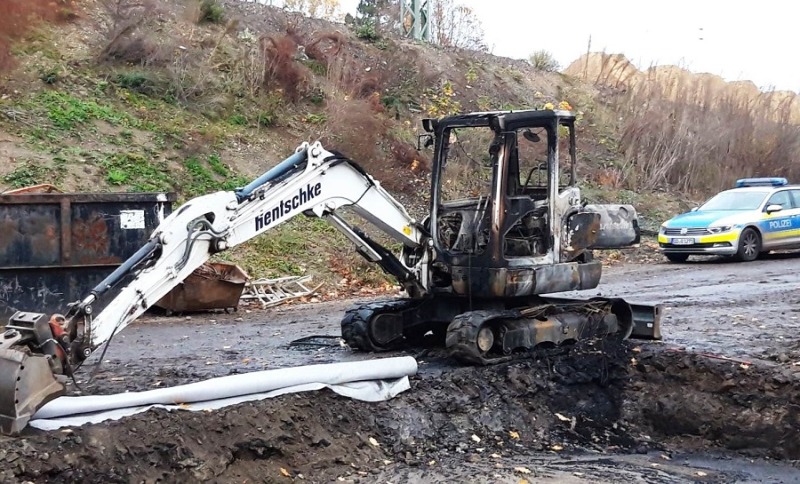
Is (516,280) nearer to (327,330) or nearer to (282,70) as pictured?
(327,330)

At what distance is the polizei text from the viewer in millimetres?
7129

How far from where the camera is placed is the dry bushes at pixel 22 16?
18.1 metres

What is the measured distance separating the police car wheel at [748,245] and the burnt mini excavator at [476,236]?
9362 mm

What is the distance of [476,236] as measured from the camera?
8.70m

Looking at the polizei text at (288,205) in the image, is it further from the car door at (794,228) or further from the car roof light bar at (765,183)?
the car roof light bar at (765,183)

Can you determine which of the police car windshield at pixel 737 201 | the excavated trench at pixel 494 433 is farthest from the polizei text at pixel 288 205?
the police car windshield at pixel 737 201

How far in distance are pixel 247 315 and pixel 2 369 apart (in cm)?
752

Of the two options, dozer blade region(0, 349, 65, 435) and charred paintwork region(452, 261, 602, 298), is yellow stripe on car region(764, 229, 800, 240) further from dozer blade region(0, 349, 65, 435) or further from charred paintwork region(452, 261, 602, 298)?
dozer blade region(0, 349, 65, 435)

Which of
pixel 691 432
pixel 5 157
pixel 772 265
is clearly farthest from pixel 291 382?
pixel 772 265

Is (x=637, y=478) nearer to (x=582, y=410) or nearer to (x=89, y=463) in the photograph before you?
(x=582, y=410)

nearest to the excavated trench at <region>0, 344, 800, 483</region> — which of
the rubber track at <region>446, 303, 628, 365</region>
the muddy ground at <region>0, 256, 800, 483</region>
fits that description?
the muddy ground at <region>0, 256, 800, 483</region>

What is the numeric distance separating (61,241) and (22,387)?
642 centimetres

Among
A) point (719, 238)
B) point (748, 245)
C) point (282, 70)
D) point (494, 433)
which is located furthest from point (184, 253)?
point (282, 70)

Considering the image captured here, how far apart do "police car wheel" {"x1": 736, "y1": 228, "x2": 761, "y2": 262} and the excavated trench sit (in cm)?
993
